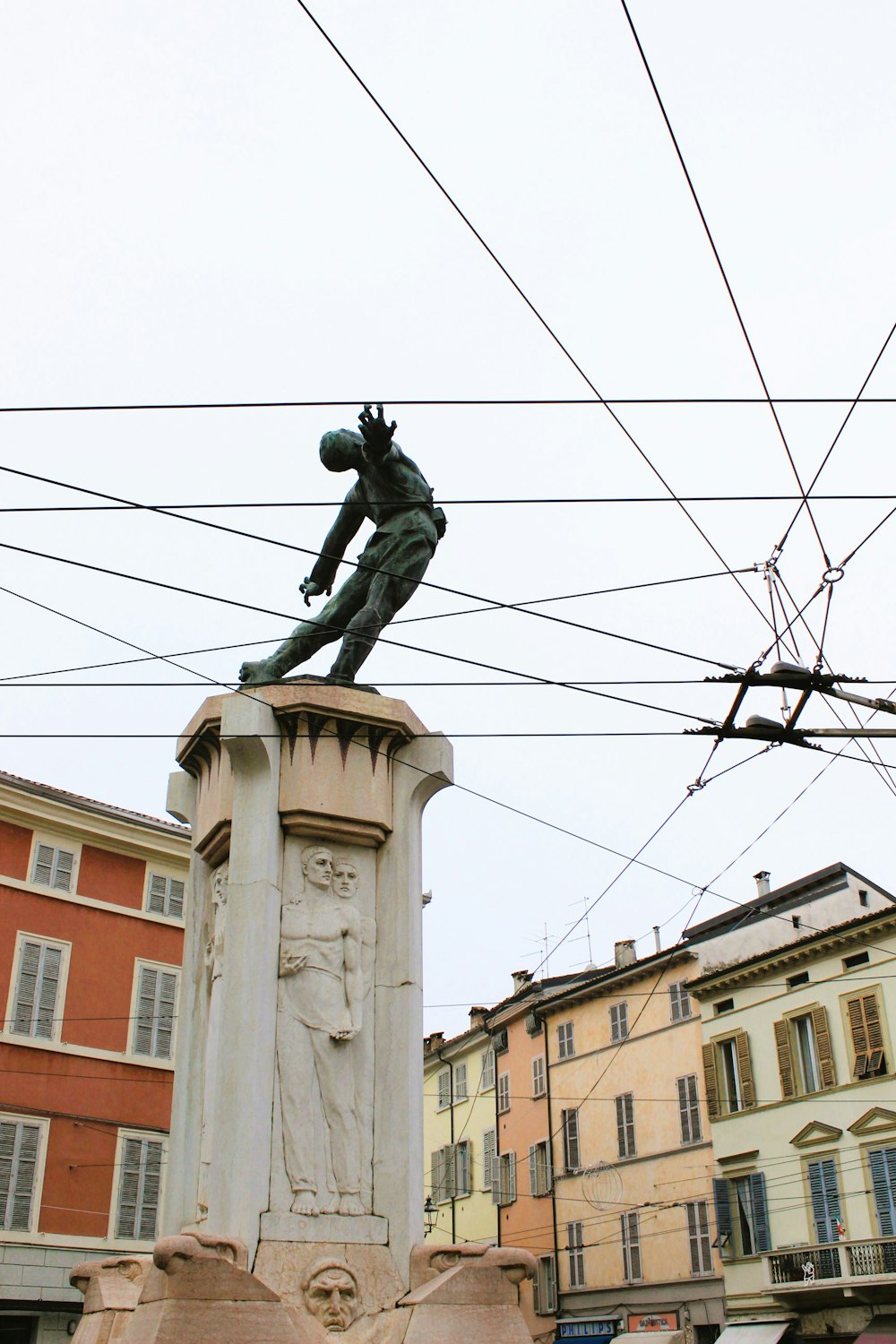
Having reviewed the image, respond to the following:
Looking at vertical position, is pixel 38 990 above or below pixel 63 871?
below

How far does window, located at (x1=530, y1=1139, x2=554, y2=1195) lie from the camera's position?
42.1 meters

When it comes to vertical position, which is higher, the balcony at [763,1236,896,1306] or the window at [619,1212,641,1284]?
the window at [619,1212,641,1284]

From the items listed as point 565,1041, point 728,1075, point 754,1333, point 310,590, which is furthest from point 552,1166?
point 310,590

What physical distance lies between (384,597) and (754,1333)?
2997 centimetres

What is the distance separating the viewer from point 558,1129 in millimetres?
42500

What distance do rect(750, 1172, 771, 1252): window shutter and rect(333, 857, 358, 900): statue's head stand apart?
2963 cm

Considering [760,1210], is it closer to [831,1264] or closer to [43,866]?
[831,1264]

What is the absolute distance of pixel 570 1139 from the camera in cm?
4206

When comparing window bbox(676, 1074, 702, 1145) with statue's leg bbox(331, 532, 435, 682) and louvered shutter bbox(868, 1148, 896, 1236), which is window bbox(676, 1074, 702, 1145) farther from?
statue's leg bbox(331, 532, 435, 682)

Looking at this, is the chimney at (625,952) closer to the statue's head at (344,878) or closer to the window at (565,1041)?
the window at (565,1041)

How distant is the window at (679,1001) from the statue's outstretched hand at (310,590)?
31067 millimetres

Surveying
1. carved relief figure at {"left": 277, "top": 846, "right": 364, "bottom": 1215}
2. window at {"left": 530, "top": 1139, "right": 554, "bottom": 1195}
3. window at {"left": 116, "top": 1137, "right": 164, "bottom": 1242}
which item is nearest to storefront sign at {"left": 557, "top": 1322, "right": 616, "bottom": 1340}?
window at {"left": 530, "top": 1139, "right": 554, "bottom": 1195}

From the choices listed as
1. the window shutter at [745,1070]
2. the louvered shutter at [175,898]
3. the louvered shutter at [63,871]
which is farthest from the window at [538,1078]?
the louvered shutter at [63,871]

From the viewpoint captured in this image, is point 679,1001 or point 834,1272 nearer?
point 834,1272
